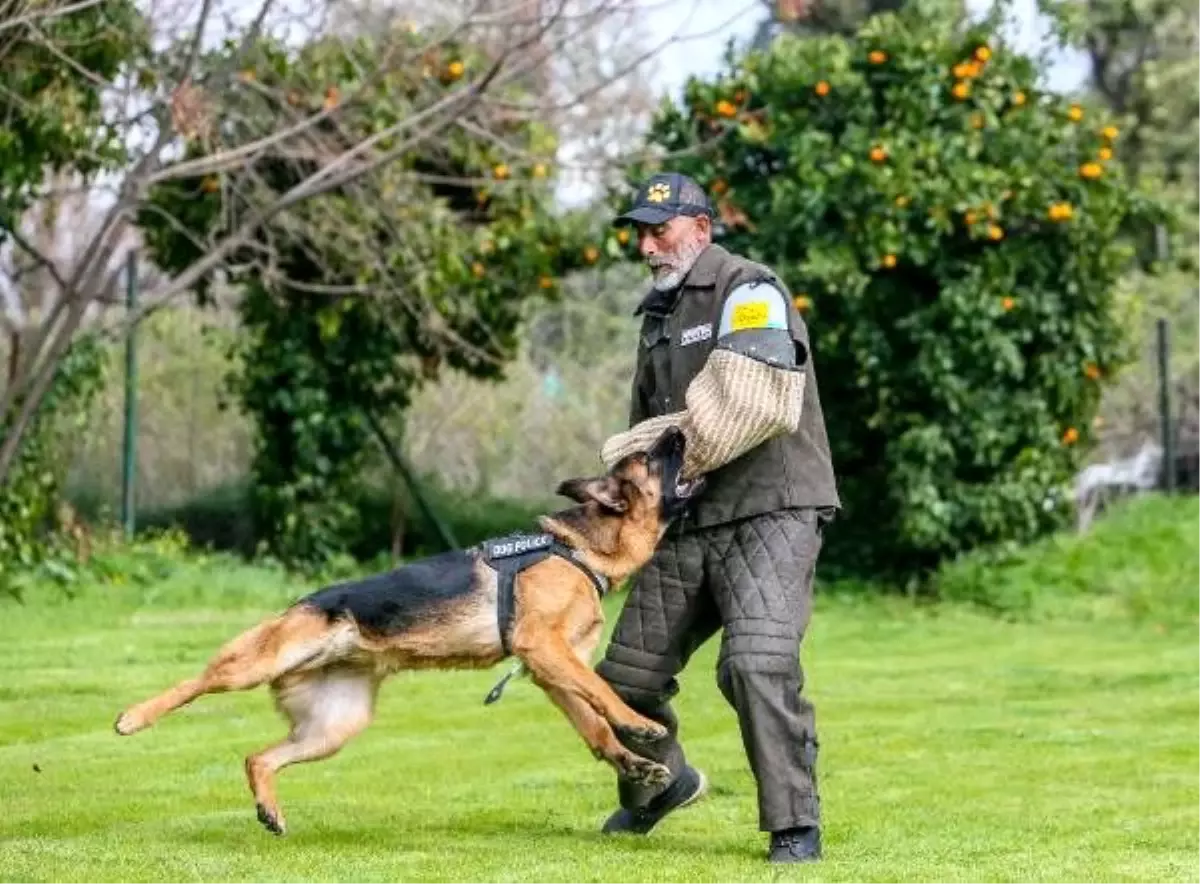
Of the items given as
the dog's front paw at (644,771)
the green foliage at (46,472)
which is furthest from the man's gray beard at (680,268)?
the green foliage at (46,472)

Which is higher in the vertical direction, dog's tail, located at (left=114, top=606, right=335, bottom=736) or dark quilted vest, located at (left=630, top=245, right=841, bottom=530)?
dark quilted vest, located at (left=630, top=245, right=841, bottom=530)

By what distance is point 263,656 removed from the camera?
7473 mm

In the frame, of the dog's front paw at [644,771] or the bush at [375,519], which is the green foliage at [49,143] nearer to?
the bush at [375,519]

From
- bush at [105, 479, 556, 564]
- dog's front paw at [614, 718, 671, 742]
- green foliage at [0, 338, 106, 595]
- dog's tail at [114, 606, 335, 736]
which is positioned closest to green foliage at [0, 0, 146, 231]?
green foliage at [0, 338, 106, 595]

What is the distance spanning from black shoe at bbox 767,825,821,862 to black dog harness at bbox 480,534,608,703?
0.98 m

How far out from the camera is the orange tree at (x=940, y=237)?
1741 centimetres

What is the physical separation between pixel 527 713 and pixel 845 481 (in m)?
7.29

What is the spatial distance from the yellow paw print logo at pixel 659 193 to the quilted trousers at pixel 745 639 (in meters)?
1.02

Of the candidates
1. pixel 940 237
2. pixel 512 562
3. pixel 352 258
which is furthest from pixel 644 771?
pixel 940 237

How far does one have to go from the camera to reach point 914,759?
10008 millimetres

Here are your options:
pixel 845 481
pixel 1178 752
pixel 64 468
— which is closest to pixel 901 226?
pixel 845 481

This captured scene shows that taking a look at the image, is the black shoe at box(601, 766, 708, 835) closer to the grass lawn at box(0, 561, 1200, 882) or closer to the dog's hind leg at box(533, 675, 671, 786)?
the grass lawn at box(0, 561, 1200, 882)

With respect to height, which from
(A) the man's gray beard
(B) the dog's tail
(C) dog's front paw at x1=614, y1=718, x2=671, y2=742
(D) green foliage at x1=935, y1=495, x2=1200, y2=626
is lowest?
(D) green foliage at x1=935, y1=495, x2=1200, y2=626

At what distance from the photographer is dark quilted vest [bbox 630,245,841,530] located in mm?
7297
